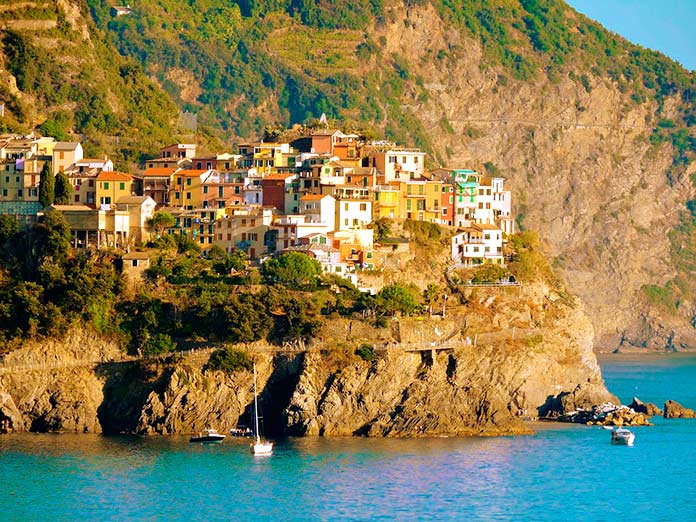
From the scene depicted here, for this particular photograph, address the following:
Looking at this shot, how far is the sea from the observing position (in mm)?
76938

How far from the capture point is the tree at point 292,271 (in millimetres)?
95938

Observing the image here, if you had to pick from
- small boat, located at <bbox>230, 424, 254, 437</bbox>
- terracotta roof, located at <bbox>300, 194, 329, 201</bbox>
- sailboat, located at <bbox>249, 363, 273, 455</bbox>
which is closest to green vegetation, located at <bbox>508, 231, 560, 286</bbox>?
terracotta roof, located at <bbox>300, 194, 329, 201</bbox>

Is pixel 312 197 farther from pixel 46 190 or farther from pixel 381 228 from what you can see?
pixel 46 190

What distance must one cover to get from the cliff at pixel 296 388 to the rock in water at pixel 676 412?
1111 centimetres

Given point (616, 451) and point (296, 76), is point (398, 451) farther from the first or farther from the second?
point (296, 76)

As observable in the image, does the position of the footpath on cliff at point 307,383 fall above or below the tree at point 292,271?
below

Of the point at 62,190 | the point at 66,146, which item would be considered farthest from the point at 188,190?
the point at 62,190

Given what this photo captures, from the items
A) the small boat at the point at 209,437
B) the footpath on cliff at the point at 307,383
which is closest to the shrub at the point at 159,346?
the footpath on cliff at the point at 307,383

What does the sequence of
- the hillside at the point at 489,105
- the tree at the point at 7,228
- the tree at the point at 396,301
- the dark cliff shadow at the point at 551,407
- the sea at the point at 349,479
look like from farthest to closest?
the hillside at the point at 489,105 → the tree at the point at 7,228 → the dark cliff shadow at the point at 551,407 → the tree at the point at 396,301 → the sea at the point at 349,479

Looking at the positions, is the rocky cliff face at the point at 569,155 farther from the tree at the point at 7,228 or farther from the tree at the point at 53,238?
the tree at the point at 53,238

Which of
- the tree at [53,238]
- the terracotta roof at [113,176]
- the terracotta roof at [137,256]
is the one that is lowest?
the terracotta roof at [137,256]

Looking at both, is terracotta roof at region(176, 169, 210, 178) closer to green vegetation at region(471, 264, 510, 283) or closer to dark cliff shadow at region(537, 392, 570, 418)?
green vegetation at region(471, 264, 510, 283)

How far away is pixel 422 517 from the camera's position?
249 feet

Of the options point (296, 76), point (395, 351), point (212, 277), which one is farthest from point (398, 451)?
point (296, 76)
